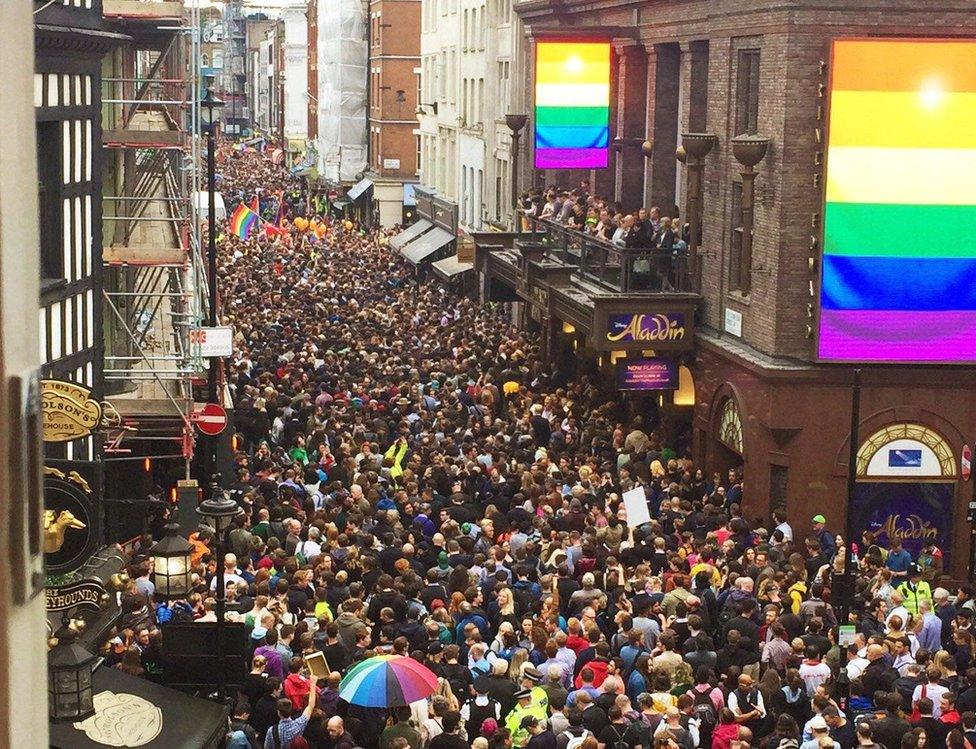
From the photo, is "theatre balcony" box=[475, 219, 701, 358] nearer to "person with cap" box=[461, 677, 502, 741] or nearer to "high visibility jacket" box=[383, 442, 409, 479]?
"high visibility jacket" box=[383, 442, 409, 479]

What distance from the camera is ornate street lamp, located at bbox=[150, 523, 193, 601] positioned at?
1473cm

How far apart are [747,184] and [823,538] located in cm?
582

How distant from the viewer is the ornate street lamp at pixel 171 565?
48.3ft

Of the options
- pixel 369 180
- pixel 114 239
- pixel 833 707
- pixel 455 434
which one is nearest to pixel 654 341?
pixel 455 434

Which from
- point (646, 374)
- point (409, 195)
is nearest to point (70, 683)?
point (646, 374)

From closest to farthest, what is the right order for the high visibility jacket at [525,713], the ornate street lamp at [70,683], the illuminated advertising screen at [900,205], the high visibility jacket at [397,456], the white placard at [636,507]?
the ornate street lamp at [70,683] → the high visibility jacket at [525,713] → the white placard at [636,507] → the illuminated advertising screen at [900,205] → the high visibility jacket at [397,456]

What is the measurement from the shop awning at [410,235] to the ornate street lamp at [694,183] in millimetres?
35338

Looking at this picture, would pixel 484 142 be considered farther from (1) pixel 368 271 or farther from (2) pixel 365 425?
(2) pixel 365 425

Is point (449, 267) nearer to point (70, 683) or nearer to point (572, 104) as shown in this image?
point (572, 104)

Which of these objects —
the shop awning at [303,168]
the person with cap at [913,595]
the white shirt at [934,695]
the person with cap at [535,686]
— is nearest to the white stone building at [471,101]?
the person with cap at [913,595]

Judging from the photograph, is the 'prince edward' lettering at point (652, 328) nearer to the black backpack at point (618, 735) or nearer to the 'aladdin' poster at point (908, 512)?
the 'aladdin' poster at point (908, 512)

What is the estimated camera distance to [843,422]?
24.0 metres

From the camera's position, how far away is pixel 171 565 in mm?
14781

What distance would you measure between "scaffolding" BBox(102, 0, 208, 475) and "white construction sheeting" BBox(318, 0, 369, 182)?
57859 millimetres
